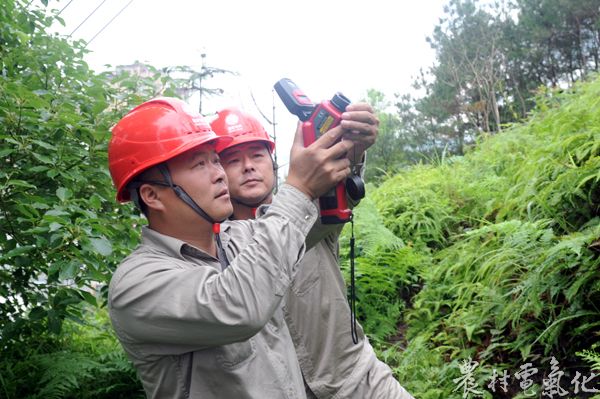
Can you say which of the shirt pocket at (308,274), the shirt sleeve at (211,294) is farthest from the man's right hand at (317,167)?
the shirt pocket at (308,274)

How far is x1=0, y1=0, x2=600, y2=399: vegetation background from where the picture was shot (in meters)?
3.22

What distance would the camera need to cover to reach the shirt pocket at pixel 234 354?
1694 millimetres

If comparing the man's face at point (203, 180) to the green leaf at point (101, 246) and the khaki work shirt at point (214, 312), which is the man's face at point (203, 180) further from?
the green leaf at point (101, 246)

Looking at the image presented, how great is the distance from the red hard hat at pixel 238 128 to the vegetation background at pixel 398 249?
70cm

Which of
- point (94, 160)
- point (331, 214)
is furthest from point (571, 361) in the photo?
point (94, 160)

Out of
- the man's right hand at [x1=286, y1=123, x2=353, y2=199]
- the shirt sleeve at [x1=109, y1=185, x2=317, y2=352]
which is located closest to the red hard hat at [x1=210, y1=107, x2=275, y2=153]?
the man's right hand at [x1=286, y1=123, x2=353, y2=199]

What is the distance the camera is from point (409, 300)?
6027 millimetres

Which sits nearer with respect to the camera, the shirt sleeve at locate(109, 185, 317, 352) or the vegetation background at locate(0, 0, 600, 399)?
the shirt sleeve at locate(109, 185, 317, 352)

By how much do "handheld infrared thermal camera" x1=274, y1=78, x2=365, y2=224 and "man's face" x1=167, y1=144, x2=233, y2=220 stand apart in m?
0.33

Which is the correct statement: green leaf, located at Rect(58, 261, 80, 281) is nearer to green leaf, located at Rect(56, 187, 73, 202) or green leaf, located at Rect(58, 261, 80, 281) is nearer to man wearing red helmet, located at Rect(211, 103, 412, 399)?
green leaf, located at Rect(56, 187, 73, 202)

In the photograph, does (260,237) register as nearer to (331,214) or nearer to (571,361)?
(331,214)

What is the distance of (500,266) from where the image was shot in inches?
169

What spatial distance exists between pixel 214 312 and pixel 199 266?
10.9 inches

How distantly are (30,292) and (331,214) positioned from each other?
8.31 feet
